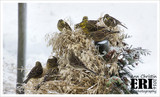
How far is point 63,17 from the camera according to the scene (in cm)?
218

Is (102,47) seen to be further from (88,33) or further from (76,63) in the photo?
(76,63)

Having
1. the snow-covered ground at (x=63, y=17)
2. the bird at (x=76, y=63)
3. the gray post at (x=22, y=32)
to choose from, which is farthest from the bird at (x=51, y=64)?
the snow-covered ground at (x=63, y=17)

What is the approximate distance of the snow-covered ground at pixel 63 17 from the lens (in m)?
2.05

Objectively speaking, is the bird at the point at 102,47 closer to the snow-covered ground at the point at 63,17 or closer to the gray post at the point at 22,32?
the gray post at the point at 22,32

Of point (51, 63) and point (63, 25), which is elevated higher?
point (63, 25)

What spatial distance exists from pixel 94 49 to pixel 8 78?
1599 millimetres

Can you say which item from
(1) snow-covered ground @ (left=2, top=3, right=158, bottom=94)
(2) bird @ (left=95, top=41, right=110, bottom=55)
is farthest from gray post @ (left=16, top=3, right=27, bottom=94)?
(2) bird @ (left=95, top=41, right=110, bottom=55)

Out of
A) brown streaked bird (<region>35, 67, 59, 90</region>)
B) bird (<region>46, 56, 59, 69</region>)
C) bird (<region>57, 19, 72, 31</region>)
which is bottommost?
brown streaked bird (<region>35, 67, 59, 90</region>)

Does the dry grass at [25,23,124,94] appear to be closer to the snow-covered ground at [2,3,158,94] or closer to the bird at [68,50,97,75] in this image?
the bird at [68,50,97,75]

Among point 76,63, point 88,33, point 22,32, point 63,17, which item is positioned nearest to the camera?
point 76,63

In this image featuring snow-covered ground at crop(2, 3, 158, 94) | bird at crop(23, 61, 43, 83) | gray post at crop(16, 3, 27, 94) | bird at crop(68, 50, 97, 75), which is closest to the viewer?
bird at crop(68, 50, 97, 75)

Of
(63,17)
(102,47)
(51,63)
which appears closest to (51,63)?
(51,63)

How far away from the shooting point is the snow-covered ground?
2.05m

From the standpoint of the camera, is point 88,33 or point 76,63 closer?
point 76,63
